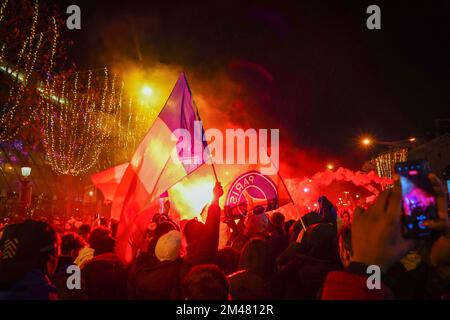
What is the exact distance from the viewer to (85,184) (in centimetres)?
3394

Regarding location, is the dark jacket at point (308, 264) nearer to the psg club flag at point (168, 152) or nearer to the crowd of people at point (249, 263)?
the crowd of people at point (249, 263)

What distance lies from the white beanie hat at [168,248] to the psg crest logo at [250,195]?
267cm

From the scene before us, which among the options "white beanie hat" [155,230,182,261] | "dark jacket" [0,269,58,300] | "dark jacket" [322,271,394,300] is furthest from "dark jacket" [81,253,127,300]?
"dark jacket" [322,271,394,300]

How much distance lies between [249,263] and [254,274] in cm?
48

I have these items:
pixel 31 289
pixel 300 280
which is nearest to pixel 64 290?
pixel 31 289

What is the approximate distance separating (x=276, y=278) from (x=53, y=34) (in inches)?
533

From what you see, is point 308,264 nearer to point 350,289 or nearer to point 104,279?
point 104,279

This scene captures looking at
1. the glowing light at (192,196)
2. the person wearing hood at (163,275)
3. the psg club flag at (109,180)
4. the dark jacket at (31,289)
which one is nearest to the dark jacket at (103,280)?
the person wearing hood at (163,275)

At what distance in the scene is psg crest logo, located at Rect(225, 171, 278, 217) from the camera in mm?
6152

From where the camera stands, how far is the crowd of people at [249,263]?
61.4 inches

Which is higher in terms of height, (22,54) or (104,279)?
(22,54)

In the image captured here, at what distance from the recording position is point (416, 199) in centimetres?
151

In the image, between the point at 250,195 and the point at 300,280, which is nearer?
the point at 300,280
